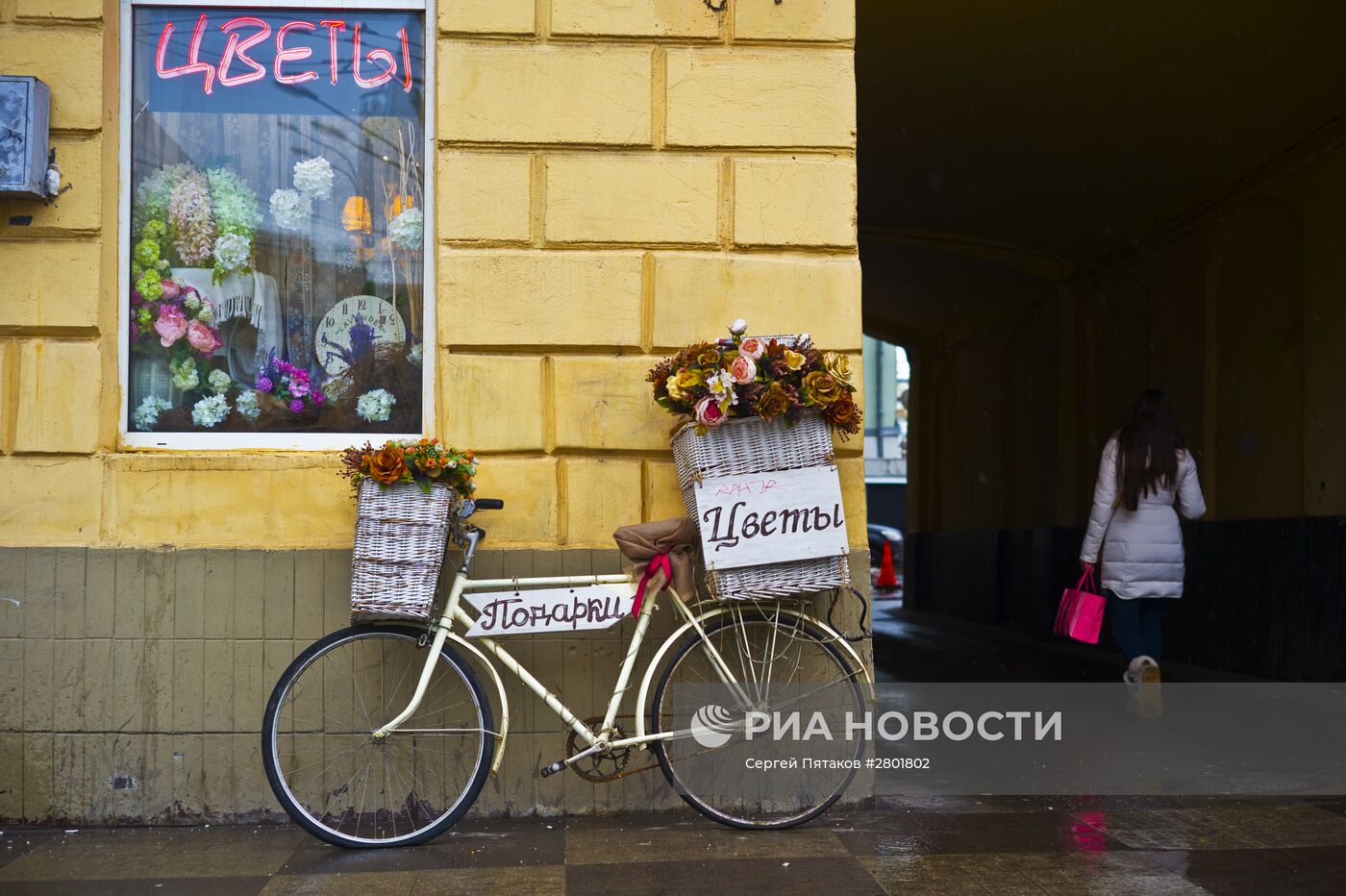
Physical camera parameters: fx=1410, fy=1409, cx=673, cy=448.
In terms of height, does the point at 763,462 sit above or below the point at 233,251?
below

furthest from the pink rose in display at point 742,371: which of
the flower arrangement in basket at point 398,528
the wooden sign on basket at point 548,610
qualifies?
the flower arrangement in basket at point 398,528

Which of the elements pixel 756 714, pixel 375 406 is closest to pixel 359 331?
pixel 375 406

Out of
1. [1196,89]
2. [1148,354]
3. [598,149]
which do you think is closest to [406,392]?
[598,149]

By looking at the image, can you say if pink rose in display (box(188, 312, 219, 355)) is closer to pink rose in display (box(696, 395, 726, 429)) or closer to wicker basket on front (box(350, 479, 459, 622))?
wicker basket on front (box(350, 479, 459, 622))

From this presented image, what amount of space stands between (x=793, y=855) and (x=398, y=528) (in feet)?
5.52

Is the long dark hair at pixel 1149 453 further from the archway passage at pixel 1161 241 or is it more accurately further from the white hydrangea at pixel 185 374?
the white hydrangea at pixel 185 374

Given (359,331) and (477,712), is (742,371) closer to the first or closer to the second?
(477,712)

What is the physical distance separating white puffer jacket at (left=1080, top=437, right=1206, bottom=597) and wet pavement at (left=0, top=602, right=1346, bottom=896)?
1.90m

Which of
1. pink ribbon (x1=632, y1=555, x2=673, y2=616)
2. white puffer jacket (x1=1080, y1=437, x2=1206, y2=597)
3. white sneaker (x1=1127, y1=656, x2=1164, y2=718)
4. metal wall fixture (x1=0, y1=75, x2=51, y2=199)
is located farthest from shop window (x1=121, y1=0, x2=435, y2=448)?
white sneaker (x1=1127, y1=656, x2=1164, y2=718)

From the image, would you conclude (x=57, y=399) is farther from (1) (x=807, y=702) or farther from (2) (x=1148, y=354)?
(2) (x=1148, y=354)

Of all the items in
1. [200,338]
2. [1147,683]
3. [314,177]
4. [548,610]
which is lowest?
[1147,683]

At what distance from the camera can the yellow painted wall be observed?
205 inches

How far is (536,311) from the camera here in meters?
5.29

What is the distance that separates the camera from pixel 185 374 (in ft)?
17.8
